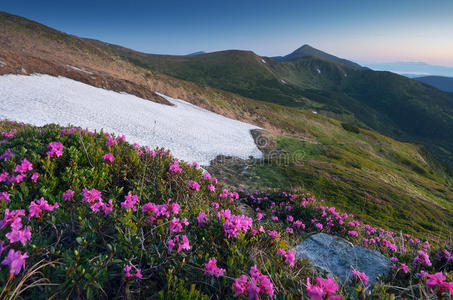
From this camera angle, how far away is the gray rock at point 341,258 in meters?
3.78

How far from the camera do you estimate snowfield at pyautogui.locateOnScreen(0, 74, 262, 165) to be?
1384cm

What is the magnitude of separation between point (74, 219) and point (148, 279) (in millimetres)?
1415

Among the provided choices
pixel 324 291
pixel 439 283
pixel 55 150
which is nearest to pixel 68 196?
pixel 55 150

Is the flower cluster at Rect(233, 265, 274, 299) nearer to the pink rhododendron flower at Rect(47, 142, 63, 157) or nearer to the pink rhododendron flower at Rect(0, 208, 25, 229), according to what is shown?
the pink rhododendron flower at Rect(0, 208, 25, 229)

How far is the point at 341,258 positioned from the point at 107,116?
18.0 meters

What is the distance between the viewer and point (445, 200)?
2755cm

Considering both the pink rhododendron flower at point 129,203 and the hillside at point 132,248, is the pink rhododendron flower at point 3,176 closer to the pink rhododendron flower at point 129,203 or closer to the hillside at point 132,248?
the hillside at point 132,248

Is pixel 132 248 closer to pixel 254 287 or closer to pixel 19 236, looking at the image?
pixel 19 236

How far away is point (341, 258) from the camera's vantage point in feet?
14.0

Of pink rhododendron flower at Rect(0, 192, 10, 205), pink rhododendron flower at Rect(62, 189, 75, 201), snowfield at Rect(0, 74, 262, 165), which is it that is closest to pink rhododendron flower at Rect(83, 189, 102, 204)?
pink rhododendron flower at Rect(62, 189, 75, 201)

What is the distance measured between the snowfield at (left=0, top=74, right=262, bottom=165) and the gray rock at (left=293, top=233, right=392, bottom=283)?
34.6 ft

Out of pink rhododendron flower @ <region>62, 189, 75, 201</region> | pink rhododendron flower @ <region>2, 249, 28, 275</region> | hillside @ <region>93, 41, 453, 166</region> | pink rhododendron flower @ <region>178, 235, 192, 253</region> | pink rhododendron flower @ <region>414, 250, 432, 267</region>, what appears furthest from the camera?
hillside @ <region>93, 41, 453, 166</region>

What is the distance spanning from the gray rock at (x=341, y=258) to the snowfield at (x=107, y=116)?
34.6 ft

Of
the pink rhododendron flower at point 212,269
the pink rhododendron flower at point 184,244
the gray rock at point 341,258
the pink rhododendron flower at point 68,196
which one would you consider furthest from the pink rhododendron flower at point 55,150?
the gray rock at point 341,258
